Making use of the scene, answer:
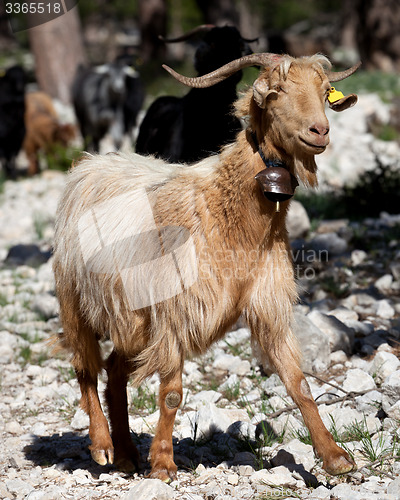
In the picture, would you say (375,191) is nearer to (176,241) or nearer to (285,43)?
(176,241)

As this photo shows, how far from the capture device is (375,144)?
1282cm

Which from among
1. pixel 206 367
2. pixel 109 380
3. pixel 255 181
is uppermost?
pixel 255 181

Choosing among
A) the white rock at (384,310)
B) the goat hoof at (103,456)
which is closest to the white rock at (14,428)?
the goat hoof at (103,456)

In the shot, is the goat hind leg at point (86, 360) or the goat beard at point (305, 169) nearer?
the goat beard at point (305, 169)

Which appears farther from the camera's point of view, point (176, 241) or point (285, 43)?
point (285, 43)

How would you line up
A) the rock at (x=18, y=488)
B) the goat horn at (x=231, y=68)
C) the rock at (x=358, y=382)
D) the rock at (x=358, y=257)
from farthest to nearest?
the rock at (x=358, y=257) → the rock at (x=358, y=382) → the rock at (x=18, y=488) → the goat horn at (x=231, y=68)

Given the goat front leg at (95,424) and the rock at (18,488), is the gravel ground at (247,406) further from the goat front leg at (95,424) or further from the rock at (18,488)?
the goat front leg at (95,424)

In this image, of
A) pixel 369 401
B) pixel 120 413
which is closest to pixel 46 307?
pixel 120 413

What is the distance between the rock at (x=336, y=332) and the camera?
5.48 metres

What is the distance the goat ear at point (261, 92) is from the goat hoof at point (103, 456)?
2.19 m

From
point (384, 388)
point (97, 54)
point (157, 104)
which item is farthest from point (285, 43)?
point (384, 388)

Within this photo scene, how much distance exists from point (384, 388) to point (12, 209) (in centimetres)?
813

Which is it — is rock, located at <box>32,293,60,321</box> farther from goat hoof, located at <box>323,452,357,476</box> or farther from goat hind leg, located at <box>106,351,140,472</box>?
goat hoof, located at <box>323,452,357,476</box>

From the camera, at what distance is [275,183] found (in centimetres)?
358
